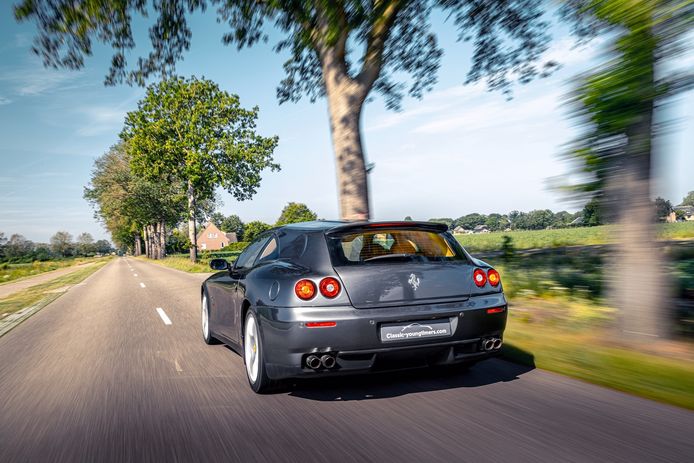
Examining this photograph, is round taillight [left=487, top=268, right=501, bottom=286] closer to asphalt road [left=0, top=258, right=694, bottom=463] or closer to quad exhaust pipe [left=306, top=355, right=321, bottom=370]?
asphalt road [left=0, top=258, right=694, bottom=463]

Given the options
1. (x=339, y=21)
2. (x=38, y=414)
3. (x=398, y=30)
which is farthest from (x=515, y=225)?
(x=38, y=414)

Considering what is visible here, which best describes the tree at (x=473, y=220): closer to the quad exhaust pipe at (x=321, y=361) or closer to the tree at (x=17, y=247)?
the quad exhaust pipe at (x=321, y=361)

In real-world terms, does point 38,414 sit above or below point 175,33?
below

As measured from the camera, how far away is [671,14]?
3889 mm

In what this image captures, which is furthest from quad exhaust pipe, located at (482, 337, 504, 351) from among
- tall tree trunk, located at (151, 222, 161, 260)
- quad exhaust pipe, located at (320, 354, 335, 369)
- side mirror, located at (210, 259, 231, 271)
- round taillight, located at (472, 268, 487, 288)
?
tall tree trunk, located at (151, 222, 161, 260)

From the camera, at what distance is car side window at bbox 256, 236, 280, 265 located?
4.66 m

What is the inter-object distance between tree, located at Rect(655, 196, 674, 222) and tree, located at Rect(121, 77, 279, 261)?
29.1 m

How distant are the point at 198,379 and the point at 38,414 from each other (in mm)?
1302

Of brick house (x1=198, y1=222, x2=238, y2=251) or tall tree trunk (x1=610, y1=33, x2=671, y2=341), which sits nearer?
tall tree trunk (x1=610, y1=33, x2=671, y2=341)

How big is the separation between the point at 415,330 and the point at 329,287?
707 mm

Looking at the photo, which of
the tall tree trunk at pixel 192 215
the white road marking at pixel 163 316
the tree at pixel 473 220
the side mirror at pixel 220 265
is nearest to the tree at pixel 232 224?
the tree at pixel 473 220

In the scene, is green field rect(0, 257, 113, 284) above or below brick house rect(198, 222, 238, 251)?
below

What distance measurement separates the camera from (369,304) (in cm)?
368

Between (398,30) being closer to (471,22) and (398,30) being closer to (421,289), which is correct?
(471,22)
